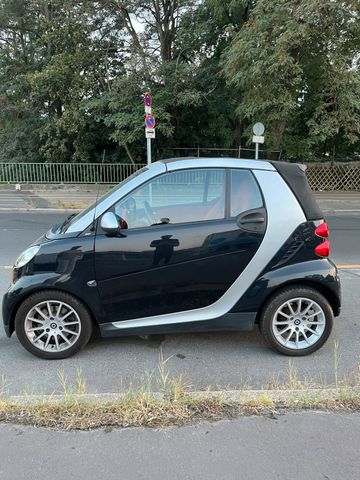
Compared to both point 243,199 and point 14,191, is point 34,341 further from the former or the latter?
point 14,191

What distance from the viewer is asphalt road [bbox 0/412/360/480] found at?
2254mm

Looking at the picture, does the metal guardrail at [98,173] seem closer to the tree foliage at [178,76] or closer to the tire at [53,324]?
the tree foliage at [178,76]

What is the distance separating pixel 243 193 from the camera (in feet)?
12.1

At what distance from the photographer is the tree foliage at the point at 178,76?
13.1m

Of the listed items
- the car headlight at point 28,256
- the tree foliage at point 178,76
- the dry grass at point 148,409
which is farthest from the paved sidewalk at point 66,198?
the dry grass at point 148,409

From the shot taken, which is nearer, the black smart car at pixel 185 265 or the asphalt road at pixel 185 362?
the asphalt road at pixel 185 362

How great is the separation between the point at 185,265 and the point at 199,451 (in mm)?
1533

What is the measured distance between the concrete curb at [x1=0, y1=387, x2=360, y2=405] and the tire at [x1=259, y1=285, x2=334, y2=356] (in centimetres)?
73

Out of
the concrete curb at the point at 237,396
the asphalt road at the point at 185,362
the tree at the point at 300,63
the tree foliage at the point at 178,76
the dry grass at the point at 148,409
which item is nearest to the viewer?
the dry grass at the point at 148,409

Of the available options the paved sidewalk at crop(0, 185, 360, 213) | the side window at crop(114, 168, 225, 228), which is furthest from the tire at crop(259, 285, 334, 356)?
the paved sidewalk at crop(0, 185, 360, 213)

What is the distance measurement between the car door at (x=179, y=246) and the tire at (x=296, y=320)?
448 mm

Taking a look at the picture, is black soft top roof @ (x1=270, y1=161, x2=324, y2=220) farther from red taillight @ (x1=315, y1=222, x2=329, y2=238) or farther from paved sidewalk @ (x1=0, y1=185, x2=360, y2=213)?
paved sidewalk @ (x1=0, y1=185, x2=360, y2=213)

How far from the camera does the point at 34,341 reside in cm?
363

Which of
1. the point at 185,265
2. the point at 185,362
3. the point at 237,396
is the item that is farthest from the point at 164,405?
the point at 185,265
